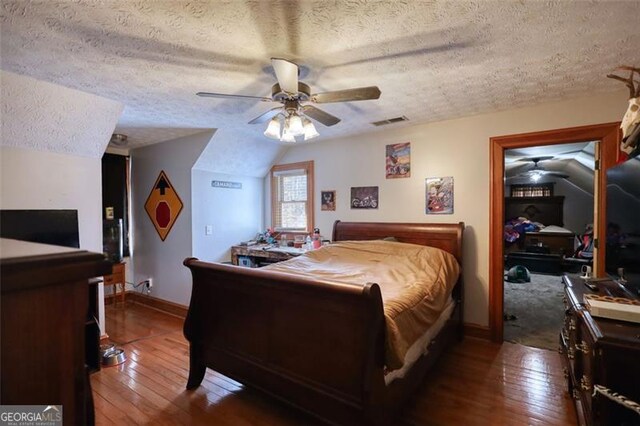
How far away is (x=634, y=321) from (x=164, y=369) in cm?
332

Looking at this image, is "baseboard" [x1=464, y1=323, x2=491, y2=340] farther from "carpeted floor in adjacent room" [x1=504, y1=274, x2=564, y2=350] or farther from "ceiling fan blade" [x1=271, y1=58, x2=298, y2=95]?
"ceiling fan blade" [x1=271, y1=58, x2=298, y2=95]

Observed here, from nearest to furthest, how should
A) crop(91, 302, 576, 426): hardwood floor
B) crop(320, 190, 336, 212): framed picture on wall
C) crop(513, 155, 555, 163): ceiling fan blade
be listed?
crop(91, 302, 576, 426): hardwood floor → crop(320, 190, 336, 212): framed picture on wall → crop(513, 155, 555, 163): ceiling fan blade

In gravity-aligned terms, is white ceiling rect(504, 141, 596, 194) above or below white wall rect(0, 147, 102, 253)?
above

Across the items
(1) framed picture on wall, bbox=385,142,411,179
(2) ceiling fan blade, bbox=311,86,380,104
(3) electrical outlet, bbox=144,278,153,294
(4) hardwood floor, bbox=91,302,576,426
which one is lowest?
(4) hardwood floor, bbox=91,302,576,426

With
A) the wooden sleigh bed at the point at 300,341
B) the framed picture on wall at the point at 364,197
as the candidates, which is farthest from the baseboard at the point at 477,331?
the framed picture on wall at the point at 364,197

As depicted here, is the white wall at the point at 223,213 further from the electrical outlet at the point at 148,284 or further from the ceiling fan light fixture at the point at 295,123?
the ceiling fan light fixture at the point at 295,123

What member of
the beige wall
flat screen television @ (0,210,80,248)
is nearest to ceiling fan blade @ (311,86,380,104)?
the beige wall

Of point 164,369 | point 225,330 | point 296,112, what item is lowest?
point 164,369

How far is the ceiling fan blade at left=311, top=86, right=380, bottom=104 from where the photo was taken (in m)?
1.88

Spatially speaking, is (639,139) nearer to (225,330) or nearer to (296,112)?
(296,112)

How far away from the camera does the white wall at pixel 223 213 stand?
4.14 m

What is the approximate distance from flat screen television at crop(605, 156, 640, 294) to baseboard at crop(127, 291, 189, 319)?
4.34 meters

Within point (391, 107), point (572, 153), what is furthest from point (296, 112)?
point (572, 153)

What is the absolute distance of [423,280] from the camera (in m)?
2.45
